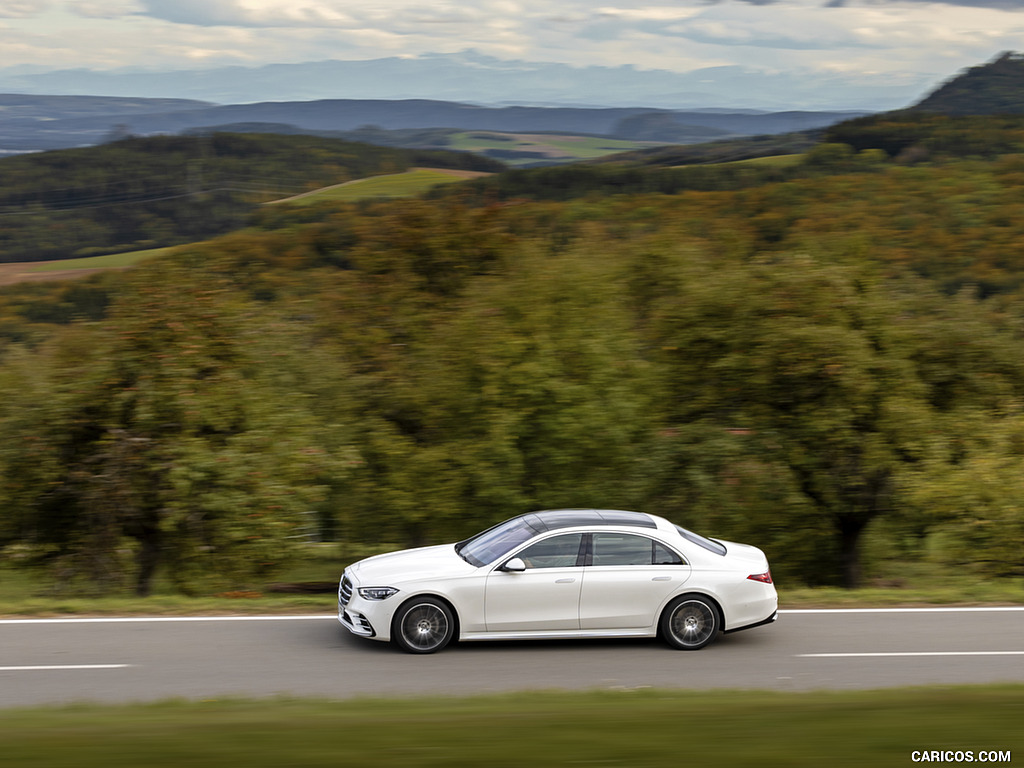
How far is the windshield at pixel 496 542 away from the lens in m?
10.1

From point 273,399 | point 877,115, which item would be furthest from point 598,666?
point 877,115

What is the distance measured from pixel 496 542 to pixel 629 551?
1.40 meters

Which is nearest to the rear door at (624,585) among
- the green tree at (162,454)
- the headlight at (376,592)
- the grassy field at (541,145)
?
the headlight at (376,592)

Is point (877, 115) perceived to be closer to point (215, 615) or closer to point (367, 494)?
point (367, 494)

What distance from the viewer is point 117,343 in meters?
16.5

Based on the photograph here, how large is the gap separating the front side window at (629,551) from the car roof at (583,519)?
23 centimetres

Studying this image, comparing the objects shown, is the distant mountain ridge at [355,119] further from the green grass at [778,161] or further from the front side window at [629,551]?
the front side window at [629,551]

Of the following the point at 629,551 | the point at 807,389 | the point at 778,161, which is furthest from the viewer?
the point at 778,161

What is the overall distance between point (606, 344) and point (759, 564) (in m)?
9.93

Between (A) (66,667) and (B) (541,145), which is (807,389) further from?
(B) (541,145)

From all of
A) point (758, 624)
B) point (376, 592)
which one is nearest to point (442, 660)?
point (376, 592)

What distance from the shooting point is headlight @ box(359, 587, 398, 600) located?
9.77 meters

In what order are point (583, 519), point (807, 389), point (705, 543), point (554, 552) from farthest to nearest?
point (807, 389), point (705, 543), point (583, 519), point (554, 552)

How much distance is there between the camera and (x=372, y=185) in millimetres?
67938
